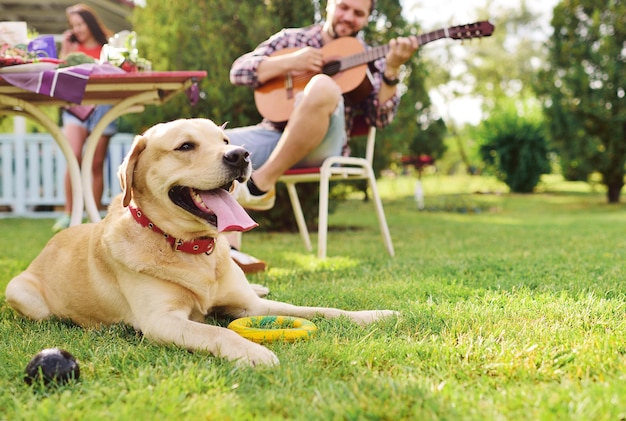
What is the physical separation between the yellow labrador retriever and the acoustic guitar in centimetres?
187

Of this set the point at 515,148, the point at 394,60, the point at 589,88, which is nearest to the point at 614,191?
the point at 589,88

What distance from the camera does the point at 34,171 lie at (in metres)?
9.29

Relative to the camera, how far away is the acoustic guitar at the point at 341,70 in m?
4.13

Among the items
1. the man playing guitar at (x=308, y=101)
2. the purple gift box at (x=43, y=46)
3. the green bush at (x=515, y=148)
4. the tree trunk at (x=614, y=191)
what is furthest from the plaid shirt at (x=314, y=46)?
the green bush at (x=515, y=148)

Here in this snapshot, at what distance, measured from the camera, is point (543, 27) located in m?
28.9

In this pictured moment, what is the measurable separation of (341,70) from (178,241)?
2.34 metres

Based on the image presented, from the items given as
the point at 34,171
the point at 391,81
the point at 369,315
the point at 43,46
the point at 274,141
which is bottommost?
the point at 369,315

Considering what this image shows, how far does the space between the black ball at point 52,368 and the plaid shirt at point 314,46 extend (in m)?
2.82

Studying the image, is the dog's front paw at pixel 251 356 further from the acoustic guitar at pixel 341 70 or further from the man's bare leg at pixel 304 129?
the acoustic guitar at pixel 341 70

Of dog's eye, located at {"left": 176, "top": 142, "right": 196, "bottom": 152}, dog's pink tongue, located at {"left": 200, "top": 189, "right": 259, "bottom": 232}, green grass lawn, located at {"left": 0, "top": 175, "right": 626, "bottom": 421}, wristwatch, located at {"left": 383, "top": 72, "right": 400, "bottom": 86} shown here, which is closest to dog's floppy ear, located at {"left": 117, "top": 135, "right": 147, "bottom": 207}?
dog's eye, located at {"left": 176, "top": 142, "right": 196, "bottom": 152}

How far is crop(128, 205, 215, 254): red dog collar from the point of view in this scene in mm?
2264

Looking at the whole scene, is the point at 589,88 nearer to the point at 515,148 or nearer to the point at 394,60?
the point at 515,148

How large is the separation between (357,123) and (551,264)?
6.00 feet

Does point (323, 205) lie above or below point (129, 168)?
below
